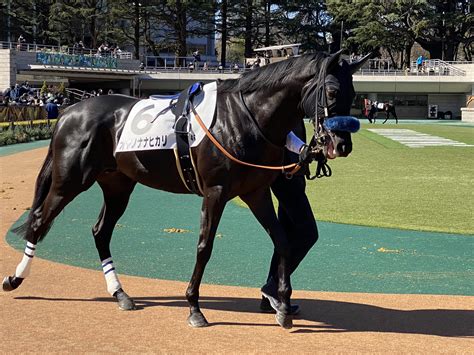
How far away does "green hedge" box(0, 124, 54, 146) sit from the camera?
23.7 metres

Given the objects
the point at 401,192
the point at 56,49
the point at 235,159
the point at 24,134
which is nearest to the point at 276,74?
the point at 235,159

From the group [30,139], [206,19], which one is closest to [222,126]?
[30,139]

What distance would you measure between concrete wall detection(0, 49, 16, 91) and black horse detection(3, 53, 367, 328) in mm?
39774

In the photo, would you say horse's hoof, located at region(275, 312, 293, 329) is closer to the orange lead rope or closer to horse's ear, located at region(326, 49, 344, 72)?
the orange lead rope

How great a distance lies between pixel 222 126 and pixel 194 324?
55.3 inches

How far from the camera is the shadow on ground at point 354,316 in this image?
4664 millimetres

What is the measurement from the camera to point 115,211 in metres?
5.70

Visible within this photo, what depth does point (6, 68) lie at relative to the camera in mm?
42531

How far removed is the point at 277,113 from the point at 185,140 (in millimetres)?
703

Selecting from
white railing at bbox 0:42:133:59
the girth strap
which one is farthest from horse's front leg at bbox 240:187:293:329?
white railing at bbox 0:42:133:59

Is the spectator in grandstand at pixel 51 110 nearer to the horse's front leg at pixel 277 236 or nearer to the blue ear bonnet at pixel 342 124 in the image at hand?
the horse's front leg at pixel 277 236

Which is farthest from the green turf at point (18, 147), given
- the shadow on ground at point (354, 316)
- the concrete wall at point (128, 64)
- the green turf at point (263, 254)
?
the concrete wall at point (128, 64)

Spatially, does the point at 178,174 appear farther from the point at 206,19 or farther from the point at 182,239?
the point at 206,19

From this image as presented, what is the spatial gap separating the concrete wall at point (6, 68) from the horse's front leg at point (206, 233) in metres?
41.0
